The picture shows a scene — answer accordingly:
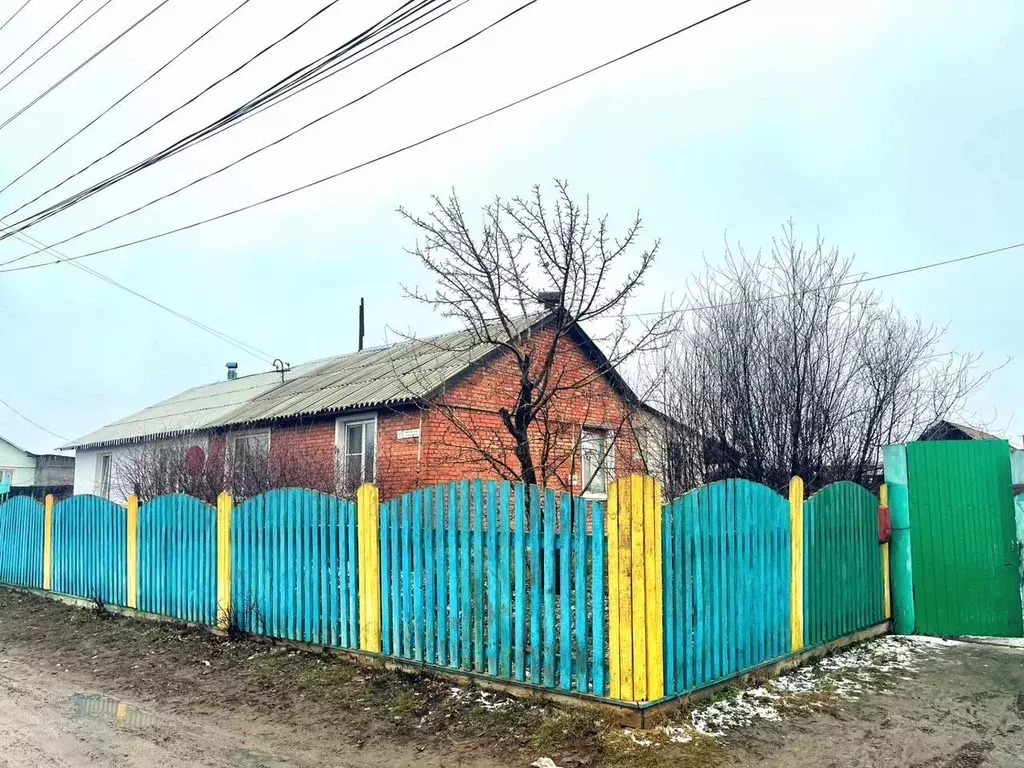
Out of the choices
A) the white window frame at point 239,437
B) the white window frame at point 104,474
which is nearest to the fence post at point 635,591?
the white window frame at point 239,437

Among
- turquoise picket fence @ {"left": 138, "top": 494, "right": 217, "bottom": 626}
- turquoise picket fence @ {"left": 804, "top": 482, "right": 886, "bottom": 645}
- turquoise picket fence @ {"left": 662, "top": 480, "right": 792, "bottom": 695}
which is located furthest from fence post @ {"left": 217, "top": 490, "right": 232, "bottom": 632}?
turquoise picket fence @ {"left": 804, "top": 482, "right": 886, "bottom": 645}

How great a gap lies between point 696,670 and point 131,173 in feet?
31.1

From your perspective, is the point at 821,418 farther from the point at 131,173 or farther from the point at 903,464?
the point at 131,173

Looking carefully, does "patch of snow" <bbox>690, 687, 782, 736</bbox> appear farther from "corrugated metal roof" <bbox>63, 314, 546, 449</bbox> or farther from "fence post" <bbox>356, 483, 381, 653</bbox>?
"corrugated metal roof" <bbox>63, 314, 546, 449</bbox>

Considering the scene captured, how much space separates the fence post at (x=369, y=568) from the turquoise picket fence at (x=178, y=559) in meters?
2.58

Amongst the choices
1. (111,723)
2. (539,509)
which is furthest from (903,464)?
(111,723)

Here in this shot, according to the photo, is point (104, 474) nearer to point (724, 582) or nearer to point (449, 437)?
point (449, 437)

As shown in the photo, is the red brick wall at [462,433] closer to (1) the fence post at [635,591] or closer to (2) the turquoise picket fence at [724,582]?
(2) the turquoise picket fence at [724,582]

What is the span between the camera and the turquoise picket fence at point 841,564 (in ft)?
23.5

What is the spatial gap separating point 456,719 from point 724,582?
2.20 m

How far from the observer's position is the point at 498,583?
19.3 ft

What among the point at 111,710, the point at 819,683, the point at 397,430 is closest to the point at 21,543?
the point at 397,430

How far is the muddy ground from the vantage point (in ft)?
16.2

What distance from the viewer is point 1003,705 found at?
583cm
